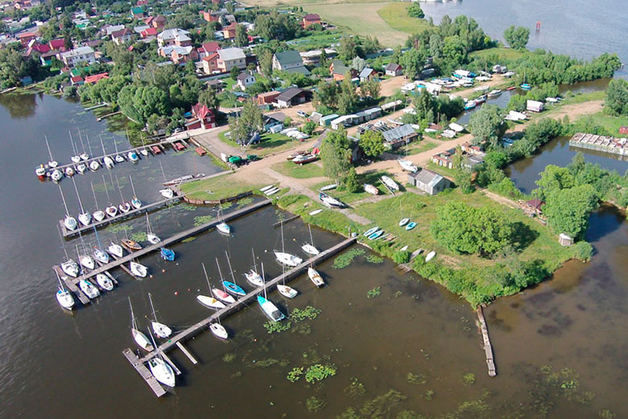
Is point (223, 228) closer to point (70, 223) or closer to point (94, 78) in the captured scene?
point (70, 223)

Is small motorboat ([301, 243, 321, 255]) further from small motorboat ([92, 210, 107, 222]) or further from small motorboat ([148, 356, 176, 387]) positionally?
small motorboat ([92, 210, 107, 222])

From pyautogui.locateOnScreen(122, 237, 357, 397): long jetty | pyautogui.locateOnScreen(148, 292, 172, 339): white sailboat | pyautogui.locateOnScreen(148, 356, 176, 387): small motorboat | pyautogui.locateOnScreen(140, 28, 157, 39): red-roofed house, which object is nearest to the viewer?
pyautogui.locateOnScreen(148, 356, 176, 387): small motorboat

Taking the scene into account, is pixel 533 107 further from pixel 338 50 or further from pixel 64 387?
pixel 64 387

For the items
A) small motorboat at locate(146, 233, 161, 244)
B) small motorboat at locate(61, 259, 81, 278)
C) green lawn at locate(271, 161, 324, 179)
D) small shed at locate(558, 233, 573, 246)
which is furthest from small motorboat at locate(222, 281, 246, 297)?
small shed at locate(558, 233, 573, 246)

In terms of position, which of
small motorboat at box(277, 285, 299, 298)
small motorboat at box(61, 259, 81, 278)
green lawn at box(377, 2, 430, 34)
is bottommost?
small motorboat at box(277, 285, 299, 298)

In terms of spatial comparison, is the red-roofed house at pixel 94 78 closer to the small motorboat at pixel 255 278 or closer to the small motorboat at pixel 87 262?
the small motorboat at pixel 87 262

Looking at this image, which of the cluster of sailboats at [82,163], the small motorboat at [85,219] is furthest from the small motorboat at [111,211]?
the cluster of sailboats at [82,163]

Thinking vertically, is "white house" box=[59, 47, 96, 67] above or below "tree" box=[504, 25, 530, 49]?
above
